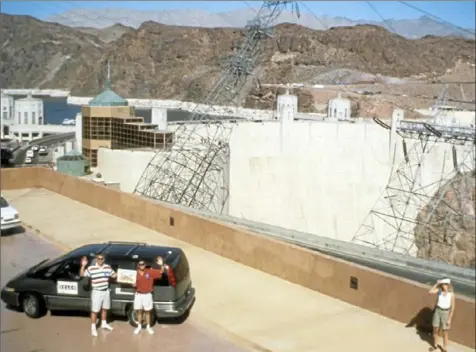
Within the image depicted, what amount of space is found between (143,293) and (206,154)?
9.70 metres

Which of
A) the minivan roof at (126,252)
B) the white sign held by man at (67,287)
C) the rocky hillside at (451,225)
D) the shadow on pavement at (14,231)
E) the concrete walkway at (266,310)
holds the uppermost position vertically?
the shadow on pavement at (14,231)

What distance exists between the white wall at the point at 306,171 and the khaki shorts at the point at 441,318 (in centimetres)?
791

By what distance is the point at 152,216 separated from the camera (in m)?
7.89

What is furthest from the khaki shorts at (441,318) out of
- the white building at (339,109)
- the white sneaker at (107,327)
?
the white building at (339,109)

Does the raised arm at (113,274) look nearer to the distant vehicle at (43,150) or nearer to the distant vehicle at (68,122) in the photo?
the distant vehicle at (68,122)

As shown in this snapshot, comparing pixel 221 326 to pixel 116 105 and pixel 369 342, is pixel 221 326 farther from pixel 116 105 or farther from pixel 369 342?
pixel 116 105

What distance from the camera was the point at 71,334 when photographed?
13.3 ft

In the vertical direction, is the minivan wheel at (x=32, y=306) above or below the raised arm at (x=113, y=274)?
below

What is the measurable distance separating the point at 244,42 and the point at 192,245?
644 centimetres

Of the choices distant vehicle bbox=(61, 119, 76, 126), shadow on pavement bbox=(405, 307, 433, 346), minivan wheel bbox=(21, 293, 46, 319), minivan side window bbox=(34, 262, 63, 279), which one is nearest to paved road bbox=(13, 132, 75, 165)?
distant vehicle bbox=(61, 119, 76, 126)

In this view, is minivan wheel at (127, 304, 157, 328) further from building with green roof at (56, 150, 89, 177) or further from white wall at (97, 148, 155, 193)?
building with green roof at (56, 150, 89, 177)

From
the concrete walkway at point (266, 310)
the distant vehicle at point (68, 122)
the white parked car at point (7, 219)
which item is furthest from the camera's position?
the distant vehicle at point (68, 122)

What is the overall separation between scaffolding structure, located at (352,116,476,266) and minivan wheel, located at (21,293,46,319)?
10.2 m

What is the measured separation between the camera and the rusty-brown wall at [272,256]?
15.2ft
